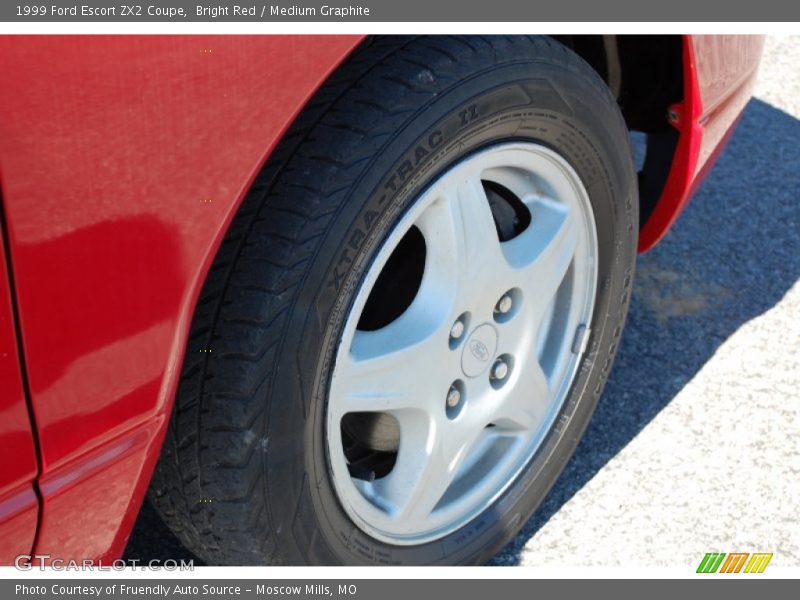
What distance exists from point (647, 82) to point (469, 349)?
0.76 metres

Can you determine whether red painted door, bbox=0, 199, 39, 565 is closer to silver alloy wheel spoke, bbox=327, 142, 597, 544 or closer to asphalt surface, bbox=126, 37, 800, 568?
silver alloy wheel spoke, bbox=327, 142, 597, 544

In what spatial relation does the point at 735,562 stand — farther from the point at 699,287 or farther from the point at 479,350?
the point at 699,287

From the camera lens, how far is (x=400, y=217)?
1509mm

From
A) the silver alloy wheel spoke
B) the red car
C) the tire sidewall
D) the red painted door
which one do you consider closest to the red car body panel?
the red car

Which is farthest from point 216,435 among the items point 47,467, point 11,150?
point 11,150

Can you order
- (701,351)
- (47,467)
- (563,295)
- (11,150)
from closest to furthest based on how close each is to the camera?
1. (11,150)
2. (47,467)
3. (563,295)
4. (701,351)

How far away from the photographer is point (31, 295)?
1.09m

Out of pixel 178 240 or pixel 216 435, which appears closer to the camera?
pixel 178 240

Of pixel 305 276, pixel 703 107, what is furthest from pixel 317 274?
pixel 703 107

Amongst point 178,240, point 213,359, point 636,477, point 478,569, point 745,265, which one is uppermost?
point 745,265

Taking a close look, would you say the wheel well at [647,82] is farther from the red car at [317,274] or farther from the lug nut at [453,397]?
the lug nut at [453,397]

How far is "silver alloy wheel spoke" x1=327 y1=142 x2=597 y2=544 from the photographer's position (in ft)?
5.28

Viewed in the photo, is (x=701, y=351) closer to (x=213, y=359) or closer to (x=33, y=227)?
(x=213, y=359)
